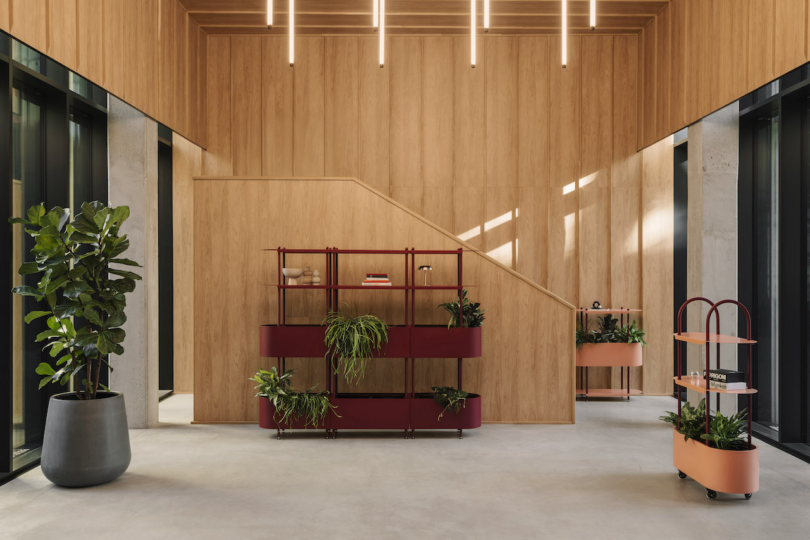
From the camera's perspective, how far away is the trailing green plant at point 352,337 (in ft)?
20.7

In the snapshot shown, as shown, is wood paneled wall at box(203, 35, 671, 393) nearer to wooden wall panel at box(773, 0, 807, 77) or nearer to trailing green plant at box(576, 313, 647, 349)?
trailing green plant at box(576, 313, 647, 349)

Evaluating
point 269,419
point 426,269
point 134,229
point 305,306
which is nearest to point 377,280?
point 426,269

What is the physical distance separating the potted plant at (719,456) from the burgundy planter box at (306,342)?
2.79 m

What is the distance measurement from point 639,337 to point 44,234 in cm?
697

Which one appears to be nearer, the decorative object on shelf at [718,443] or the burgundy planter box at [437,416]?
the decorative object on shelf at [718,443]

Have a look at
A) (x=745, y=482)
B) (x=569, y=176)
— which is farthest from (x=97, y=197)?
(x=745, y=482)

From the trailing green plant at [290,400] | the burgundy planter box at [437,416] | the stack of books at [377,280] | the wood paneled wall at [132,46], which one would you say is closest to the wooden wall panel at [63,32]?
the wood paneled wall at [132,46]

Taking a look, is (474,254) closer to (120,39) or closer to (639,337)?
(639,337)

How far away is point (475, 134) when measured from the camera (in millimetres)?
8750

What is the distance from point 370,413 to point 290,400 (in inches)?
33.3

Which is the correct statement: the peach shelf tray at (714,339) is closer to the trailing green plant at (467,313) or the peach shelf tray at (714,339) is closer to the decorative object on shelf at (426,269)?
the trailing green plant at (467,313)

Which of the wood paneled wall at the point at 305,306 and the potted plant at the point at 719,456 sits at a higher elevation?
the wood paneled wall at the point at 305,306

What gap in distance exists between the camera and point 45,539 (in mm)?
3920

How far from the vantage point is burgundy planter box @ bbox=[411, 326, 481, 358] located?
21.4 feet
